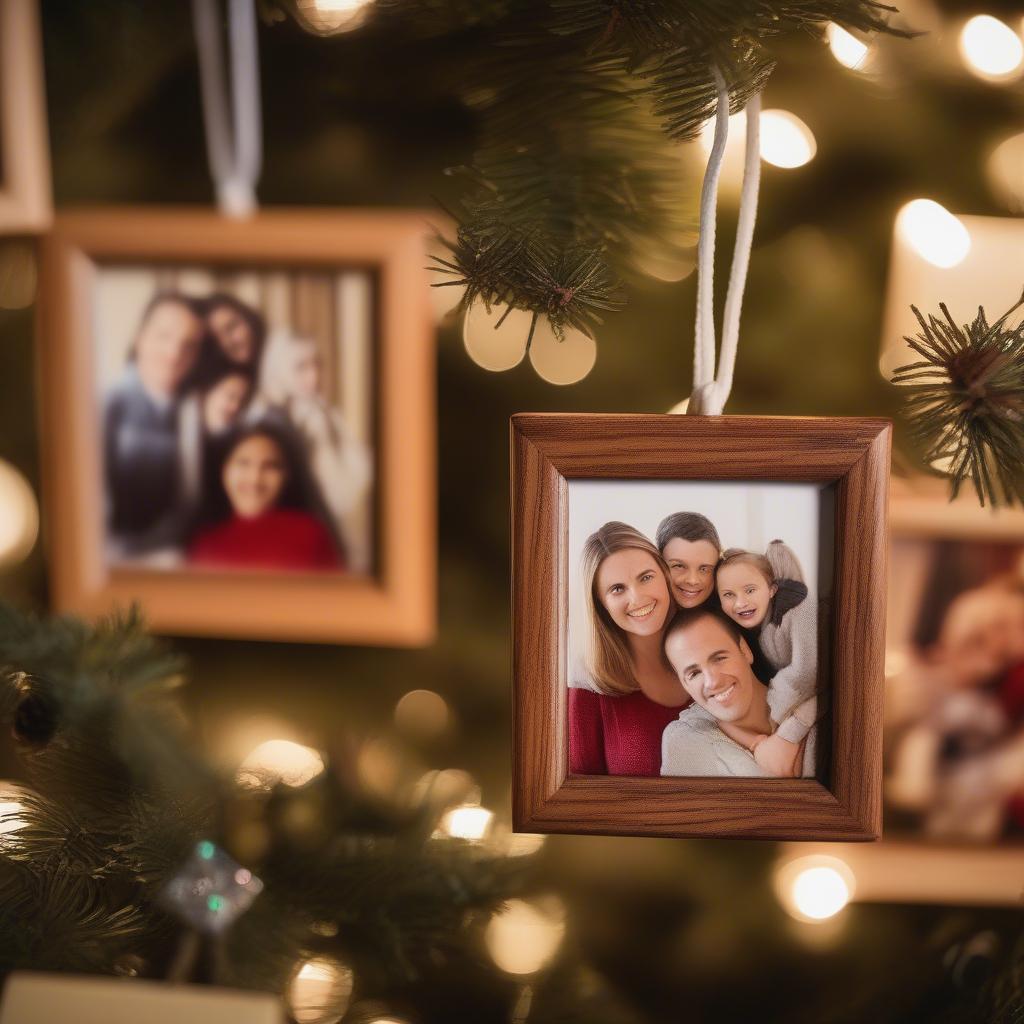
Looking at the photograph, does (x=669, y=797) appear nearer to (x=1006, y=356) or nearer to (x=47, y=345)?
(x=1006, y=356)

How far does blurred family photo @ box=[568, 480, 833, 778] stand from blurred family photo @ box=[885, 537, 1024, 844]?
0.27 meters

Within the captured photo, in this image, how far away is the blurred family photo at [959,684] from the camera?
61 cm

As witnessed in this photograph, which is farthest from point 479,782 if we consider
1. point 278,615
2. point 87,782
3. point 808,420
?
point 808,420

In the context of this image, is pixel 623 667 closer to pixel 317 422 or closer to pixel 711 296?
pixel 711 296

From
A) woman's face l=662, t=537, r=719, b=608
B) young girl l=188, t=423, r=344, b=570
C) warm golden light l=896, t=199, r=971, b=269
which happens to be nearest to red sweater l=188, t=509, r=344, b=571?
young girl l=188, t=423, r=344, b=570

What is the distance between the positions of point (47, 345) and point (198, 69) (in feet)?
0.79

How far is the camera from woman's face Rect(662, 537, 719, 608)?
1.27 feet

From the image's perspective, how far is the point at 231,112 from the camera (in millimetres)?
649

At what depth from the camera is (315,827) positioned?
0.48 meters

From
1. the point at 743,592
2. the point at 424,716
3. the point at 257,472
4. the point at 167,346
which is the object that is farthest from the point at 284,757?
the point at 743,592

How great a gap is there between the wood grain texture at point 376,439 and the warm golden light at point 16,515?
43 mm

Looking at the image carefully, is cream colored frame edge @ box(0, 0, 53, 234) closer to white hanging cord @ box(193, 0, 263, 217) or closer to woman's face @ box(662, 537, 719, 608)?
white hanging cord @ box(193, 0, 263, 217)

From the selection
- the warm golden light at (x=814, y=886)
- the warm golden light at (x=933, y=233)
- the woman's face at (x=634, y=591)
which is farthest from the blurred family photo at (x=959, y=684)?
the woman's face at (x=634, y=591)

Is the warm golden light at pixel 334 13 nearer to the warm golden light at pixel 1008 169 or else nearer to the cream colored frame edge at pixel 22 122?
the cream colored frame edge at pixel 22 122
